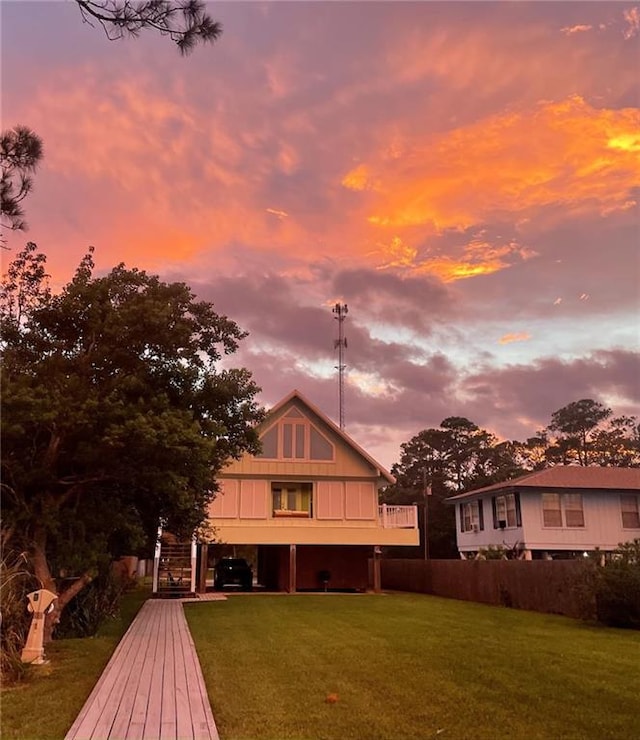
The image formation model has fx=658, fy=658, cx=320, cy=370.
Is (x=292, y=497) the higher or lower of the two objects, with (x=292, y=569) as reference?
higher

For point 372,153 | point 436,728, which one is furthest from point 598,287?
point 436,728

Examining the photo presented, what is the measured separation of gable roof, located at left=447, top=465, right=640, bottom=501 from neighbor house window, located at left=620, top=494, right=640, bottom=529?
0.63m

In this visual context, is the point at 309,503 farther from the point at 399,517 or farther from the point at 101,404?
the point at 101,404

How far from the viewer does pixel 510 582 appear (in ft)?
64.4

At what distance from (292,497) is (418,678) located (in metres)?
19.3

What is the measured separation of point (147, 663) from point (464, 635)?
5967 mm

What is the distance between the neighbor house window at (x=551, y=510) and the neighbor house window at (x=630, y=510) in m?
3.04

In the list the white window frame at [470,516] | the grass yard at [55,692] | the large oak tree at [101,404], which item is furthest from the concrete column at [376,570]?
the grass yard at [55,692]

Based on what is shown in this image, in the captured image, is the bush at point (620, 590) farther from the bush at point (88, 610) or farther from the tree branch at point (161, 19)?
the tree branch at point (161, 19)

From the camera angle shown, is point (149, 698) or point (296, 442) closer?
point (149, 698)

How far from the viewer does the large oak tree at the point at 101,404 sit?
10.3 m

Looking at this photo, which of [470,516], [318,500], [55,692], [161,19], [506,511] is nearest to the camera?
[161,19]

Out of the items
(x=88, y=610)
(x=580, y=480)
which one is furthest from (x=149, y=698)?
(x=580, y=480)

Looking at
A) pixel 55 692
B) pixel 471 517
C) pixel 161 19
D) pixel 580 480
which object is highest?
pixel 161 19
